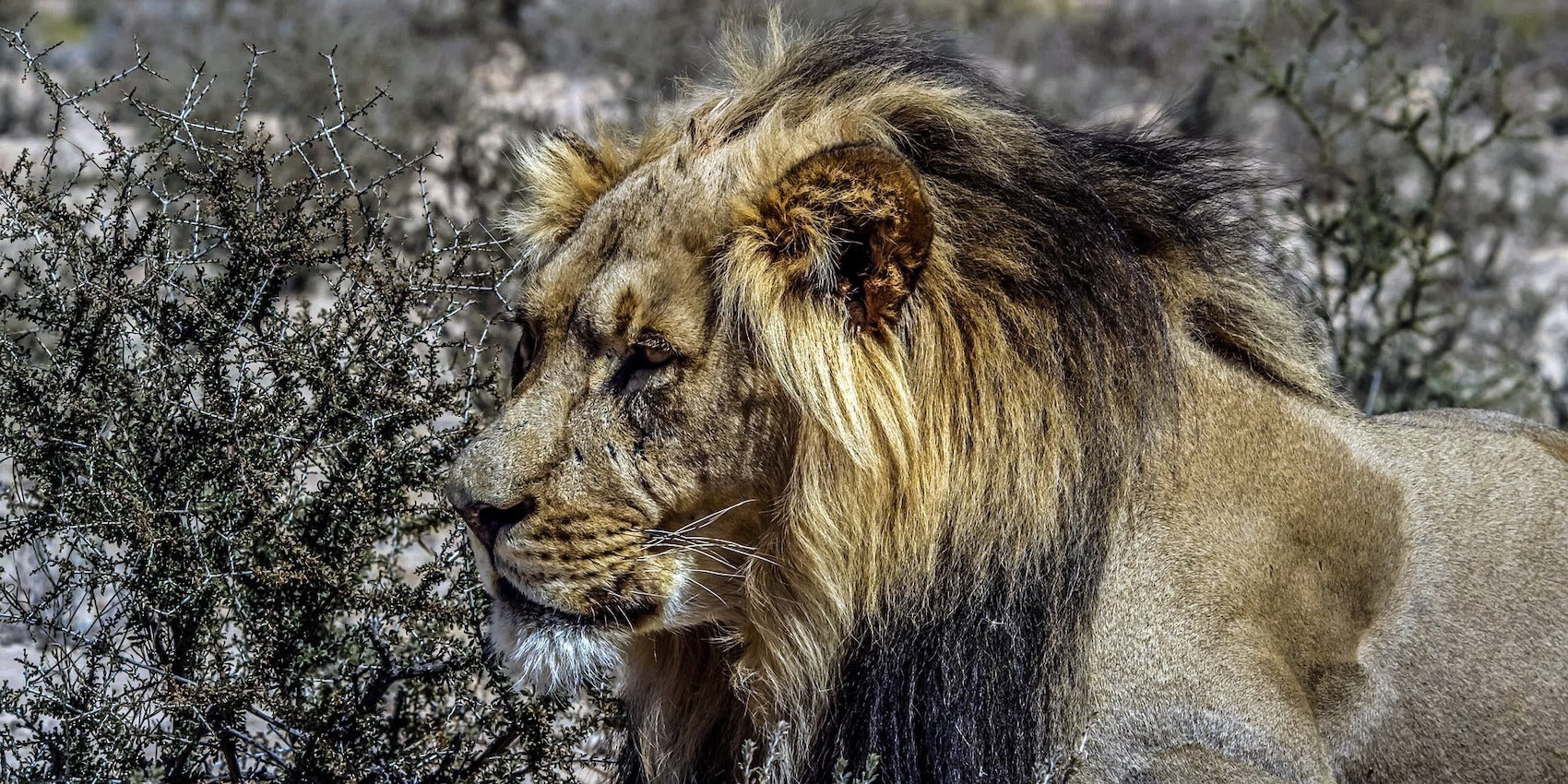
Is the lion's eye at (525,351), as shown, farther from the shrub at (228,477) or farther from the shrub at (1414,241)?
the shrub at (1414,241)

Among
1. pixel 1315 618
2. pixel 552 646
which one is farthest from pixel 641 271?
pixel 1315 618

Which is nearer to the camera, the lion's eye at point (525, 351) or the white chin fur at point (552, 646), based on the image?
the white chin fur at point (552, 646)

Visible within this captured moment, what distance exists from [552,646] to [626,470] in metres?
0.34

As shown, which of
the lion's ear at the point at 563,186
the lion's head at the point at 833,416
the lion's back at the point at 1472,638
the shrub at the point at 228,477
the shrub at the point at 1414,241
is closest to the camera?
the lion's head at the point at 833,416

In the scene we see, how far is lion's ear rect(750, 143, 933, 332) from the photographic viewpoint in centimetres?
230

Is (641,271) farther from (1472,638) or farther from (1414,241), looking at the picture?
(1414,241)

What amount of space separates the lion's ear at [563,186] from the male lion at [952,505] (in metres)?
0.22

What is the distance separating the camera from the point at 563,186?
2.91m

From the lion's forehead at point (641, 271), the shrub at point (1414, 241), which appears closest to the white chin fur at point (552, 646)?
the lion's forehead at point (641, 271)

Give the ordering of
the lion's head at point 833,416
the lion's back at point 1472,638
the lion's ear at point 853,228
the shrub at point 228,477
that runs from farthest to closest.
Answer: the shrub at point 228,477 → the lion's back at point 1472,638 → the lion's head at point 833,416 → the lion's ear at point 853,228

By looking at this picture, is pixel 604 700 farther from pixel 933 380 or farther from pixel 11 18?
pixel 11 18

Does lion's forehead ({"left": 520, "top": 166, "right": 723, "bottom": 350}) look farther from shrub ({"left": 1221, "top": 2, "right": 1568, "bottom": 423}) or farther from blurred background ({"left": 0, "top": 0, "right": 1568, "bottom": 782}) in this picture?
shrub ({"left": 1221, "top": 2, "right": 1568, "bottom": 423})

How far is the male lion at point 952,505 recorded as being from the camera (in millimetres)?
2418

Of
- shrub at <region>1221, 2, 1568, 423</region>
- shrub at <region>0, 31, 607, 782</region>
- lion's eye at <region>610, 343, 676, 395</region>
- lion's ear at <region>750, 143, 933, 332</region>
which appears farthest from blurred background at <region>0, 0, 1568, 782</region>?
shrub at <region>1221, 2, 1568, 423</region>
